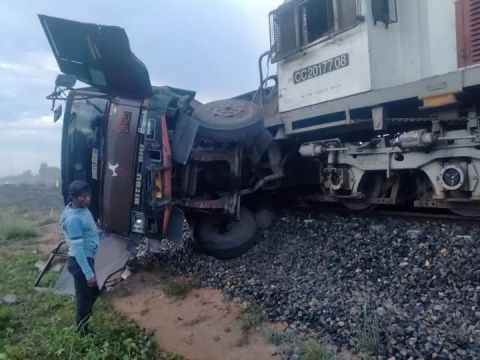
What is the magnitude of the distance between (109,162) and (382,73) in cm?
383

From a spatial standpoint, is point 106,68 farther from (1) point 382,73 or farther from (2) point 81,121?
(1) point 382,73

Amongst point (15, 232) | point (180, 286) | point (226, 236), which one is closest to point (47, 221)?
point (15, 232)

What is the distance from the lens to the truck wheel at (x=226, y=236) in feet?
19.8

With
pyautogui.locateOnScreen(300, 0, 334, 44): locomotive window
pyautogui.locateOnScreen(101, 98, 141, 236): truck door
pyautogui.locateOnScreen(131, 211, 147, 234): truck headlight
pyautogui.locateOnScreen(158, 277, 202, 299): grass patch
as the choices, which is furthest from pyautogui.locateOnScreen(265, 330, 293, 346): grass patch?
pyautogui.locateOnScreen(300, 0, 334, 44): locomotive window

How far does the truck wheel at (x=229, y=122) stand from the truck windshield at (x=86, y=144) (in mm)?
1369

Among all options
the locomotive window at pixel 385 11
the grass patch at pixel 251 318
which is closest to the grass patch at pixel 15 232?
the grass patch at pixel 251 318

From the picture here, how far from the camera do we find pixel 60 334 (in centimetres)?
378

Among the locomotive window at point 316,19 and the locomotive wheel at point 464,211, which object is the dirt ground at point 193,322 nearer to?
the locomotive wheel at point 464,211

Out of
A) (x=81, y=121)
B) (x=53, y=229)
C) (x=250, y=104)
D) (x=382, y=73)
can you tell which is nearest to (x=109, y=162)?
(x=81, y=121)

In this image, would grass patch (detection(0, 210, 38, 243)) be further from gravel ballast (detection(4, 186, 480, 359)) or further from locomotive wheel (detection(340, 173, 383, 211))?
locomotive wheel (detection(340, 173, 383, 211))

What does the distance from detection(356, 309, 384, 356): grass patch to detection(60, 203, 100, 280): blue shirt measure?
2442 millimetres

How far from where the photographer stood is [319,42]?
6020 mm

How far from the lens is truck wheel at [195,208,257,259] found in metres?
6.03

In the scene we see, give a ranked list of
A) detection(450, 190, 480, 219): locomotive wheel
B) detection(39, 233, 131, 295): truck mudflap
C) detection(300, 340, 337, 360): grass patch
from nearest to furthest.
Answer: detection(300, 340, 337, 360): grass patch
detection(450, 190, 480, 219): locomotive wheel
detection(39, 233, 131, 295): truck mudflap
